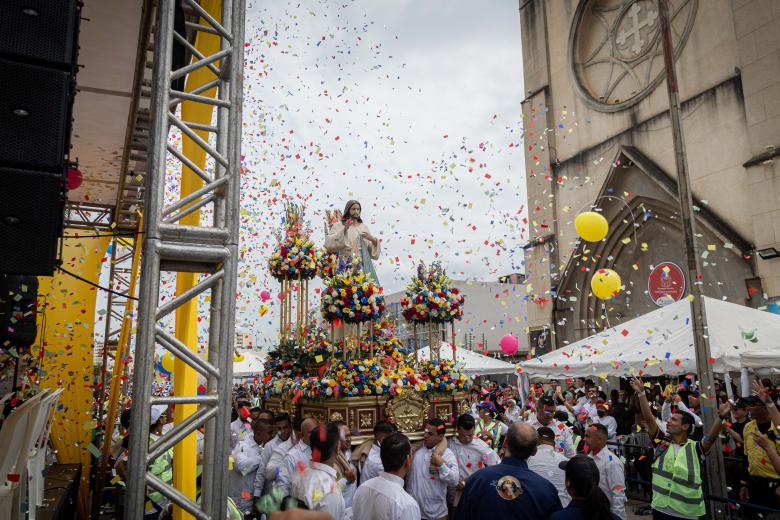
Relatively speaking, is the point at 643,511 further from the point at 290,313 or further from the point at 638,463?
the point at 290,313

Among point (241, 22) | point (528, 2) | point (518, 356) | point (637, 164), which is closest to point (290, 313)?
point (241, 22)

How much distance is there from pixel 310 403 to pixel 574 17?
1954 centimetres

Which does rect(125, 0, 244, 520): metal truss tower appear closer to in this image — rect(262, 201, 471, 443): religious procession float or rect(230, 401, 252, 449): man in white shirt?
rect(230, 401, 252, 449): man in white shirt

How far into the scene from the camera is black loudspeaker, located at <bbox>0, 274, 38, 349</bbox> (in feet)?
23.1

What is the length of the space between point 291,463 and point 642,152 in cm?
1704

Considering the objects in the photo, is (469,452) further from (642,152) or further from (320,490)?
(642,152)

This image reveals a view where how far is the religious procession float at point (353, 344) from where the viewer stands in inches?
316

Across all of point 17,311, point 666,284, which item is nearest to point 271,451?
point 17,311

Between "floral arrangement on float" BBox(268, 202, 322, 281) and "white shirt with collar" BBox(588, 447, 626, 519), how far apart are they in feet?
18.7

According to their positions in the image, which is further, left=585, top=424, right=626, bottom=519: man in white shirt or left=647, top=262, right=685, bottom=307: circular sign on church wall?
left=647, top=262, right=685, bottom=307: circular sign on church wall

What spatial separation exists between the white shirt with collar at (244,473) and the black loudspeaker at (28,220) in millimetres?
3759

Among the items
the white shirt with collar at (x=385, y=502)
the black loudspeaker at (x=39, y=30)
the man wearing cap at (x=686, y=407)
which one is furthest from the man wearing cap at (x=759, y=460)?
the black loudspeaker at (x=39, y=30)

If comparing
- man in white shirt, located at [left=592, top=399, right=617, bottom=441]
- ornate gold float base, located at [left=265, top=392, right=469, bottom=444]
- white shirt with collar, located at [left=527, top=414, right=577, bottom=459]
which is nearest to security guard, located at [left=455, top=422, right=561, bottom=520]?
white shirt with collar, located at [left=527, top=414, right=577, bottom=459]

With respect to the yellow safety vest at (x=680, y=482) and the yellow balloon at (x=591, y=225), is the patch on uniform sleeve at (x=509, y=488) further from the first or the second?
the yellow balloon at (x=591, y=225)
